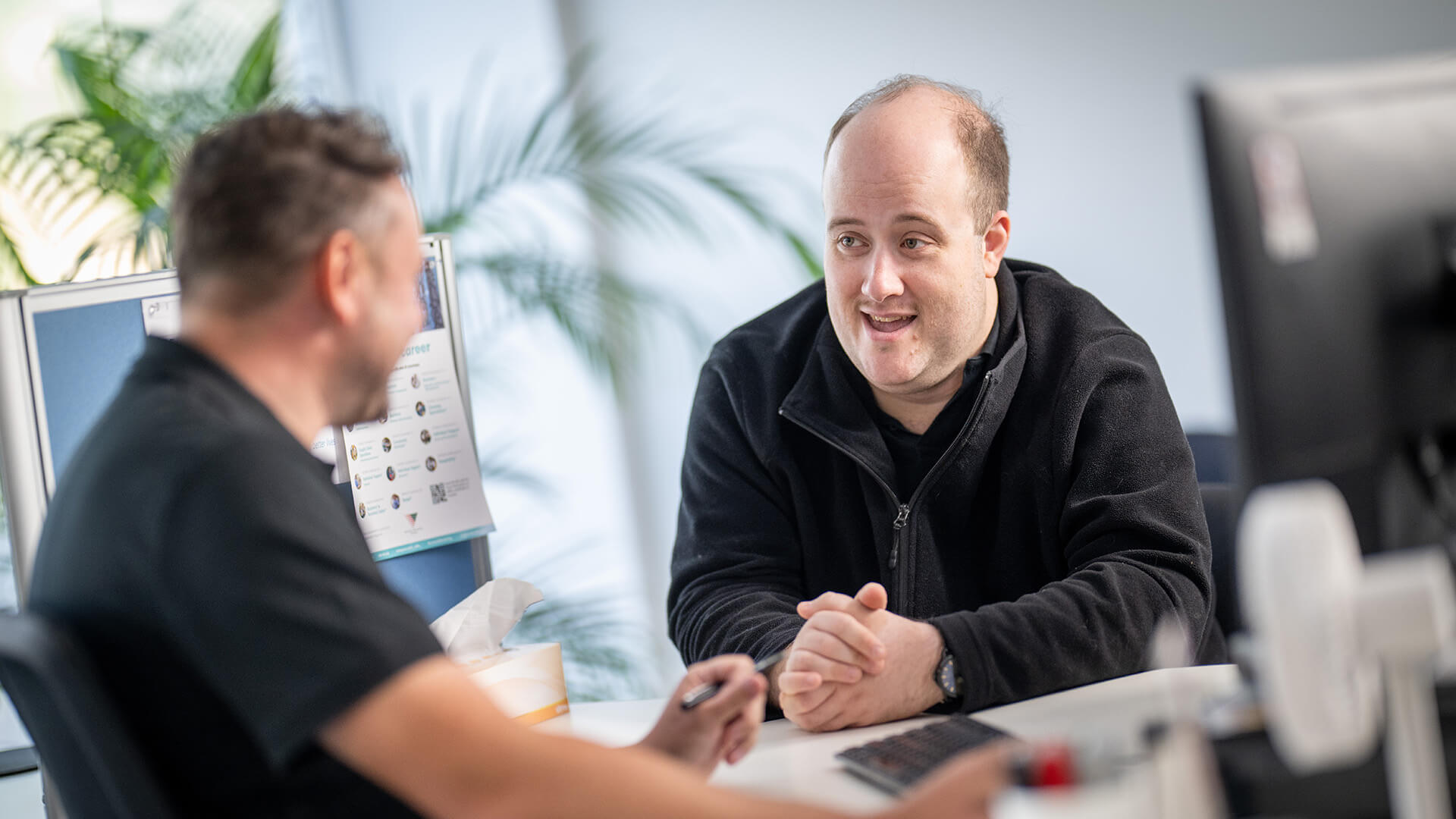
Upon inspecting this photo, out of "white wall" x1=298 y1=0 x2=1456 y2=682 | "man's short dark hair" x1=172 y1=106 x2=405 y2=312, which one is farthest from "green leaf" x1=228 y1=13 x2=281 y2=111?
"man's short dark hair" x1=172 y1=106 x2=405 y2=312

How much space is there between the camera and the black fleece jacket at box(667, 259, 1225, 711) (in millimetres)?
1497

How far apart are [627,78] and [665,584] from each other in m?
1.47

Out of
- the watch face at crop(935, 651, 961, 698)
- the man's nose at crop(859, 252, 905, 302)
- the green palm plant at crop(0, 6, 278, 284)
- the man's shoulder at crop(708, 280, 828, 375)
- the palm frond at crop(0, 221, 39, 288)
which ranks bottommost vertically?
the watch face at crop(935, 651, 961, 698)

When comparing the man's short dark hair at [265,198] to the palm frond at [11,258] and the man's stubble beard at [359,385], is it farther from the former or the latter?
the palm frond at [11,258]

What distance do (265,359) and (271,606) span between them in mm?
261

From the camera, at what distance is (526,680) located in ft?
5.13

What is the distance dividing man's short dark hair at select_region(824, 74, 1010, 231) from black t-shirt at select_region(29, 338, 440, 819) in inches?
44.5

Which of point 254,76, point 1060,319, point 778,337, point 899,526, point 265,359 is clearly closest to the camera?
point 265,359

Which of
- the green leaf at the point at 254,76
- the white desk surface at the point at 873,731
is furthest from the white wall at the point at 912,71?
the white desk surface at the point at 873,731

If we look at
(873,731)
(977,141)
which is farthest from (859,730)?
(977,141)

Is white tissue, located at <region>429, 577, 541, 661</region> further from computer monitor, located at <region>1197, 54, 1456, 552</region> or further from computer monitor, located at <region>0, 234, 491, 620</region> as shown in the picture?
computer monitor, located at <region>1197, 54, 1456, 552</region>

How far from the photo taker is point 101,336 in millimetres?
1570

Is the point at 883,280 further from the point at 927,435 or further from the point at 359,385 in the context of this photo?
the point at 359,385

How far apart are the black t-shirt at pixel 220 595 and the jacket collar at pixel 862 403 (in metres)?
0.91
